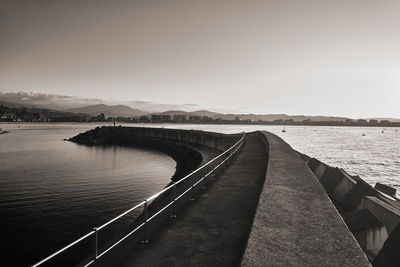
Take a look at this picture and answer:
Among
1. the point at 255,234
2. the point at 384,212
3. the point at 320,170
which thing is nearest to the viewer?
the point at 255,234

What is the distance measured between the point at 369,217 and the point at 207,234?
6.48 metres

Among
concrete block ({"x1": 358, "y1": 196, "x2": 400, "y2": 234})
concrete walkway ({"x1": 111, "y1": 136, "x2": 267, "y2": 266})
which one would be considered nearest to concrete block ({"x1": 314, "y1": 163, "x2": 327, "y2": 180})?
concrete block ({"x1": 358, "y1": 196, "x2": 400, "y2": 234})

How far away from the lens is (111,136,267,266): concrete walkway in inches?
178

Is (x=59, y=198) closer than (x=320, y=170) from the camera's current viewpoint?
No

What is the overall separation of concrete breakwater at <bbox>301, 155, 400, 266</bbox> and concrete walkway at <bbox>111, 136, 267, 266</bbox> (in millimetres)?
3206

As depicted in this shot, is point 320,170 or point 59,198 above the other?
point 320,170

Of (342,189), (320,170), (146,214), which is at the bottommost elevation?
(342,189)

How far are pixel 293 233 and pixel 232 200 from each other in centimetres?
331

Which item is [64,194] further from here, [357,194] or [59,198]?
[357,194]

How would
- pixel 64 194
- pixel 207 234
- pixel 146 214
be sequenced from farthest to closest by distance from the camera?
1. pixel 64 194
2. pixel 207 234
3. pixel 146 214

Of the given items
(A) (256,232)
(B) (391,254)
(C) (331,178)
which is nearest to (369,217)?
(B) (391,254)

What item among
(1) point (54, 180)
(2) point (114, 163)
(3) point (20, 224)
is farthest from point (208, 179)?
(2) point (114, 163)

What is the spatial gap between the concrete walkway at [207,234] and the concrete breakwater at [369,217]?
10.5 feet

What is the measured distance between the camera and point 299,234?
4.50 metres
